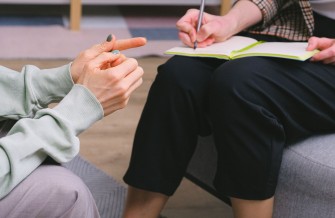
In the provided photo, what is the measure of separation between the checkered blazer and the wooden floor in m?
0.48

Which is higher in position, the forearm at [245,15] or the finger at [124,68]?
the finger at [124,68]

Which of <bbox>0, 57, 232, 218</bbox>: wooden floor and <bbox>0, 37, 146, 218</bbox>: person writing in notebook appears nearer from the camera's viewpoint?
<bbox>0, 37, 146, 218</bbox>: person writing in notebook

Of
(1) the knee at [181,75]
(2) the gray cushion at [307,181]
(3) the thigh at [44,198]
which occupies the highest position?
(3) the thigh at [44,198]

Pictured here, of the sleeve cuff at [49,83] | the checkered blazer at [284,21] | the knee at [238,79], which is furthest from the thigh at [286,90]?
the sleeve cuff at [49,83]

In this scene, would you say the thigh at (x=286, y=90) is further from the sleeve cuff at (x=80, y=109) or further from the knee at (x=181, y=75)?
the sleeve cuff at (x=80, y=109)

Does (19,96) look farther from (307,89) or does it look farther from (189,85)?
(307,89)

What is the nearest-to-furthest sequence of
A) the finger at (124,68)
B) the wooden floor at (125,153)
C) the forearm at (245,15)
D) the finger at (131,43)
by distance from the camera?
the finger at (124,68) < the finger at (131,43) < the forearm at (245,15) < the wooden floor at (125,153)

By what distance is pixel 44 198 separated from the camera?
2.72 ft

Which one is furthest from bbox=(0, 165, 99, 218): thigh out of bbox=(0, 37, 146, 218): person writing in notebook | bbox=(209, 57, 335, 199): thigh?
bbox=(209, 57, 335, 199): thigh

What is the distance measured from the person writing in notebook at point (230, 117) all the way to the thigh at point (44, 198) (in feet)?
1.45

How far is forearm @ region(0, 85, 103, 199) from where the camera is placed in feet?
2.74

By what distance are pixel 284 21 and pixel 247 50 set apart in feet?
0.74

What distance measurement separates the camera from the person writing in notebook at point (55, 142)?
2.73 feet

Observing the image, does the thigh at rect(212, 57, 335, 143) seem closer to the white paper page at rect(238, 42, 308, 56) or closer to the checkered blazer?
the white paper page at rect(238, 42, 308, 56)
